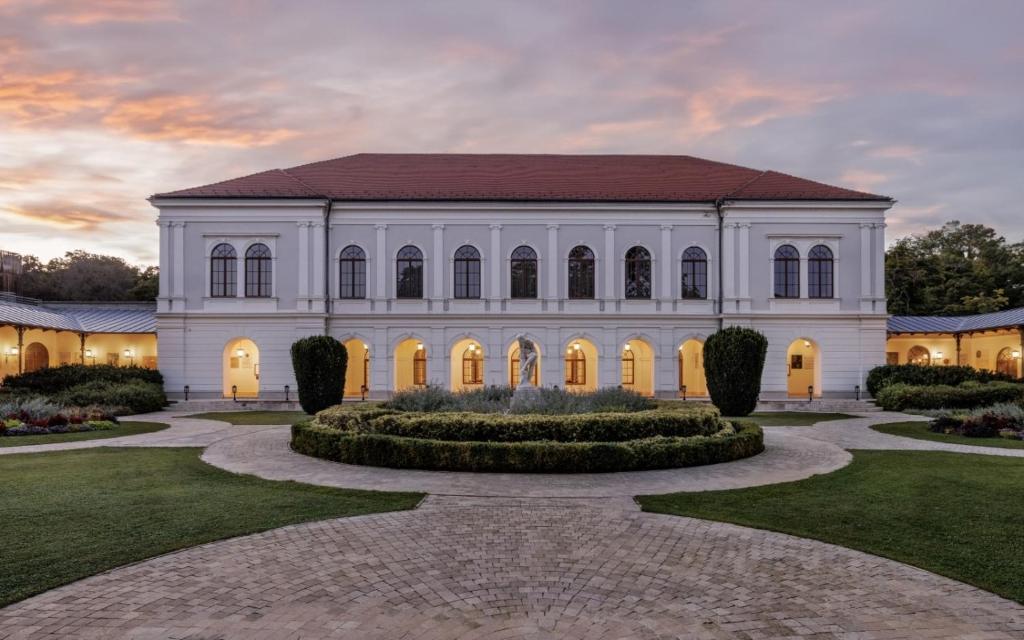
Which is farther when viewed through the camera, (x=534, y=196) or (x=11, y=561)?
(x=534, y=196)

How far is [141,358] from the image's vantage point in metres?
34.3

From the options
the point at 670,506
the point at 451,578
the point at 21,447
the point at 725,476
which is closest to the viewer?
the point at 451,578

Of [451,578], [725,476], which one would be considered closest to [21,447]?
[451,578]

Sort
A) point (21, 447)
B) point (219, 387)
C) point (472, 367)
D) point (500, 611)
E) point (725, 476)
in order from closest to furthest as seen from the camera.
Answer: point (500, 611) < point (725, 476) < point (21, 447) < point (219, 387) < point (472, 367)

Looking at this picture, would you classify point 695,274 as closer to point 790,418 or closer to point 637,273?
point 637,273

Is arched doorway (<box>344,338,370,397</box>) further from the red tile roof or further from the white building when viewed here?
the red tile roof

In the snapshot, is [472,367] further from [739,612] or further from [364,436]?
[739,612]

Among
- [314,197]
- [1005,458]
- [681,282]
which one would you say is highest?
[314,197]

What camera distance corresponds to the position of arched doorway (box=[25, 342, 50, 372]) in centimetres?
3071

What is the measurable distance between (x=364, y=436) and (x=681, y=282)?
22.2 meters

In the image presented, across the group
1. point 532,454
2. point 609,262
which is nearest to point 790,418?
point 609,262

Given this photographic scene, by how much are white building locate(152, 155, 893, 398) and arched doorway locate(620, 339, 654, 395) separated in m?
0.31

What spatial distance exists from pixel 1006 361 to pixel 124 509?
4222 centimetres

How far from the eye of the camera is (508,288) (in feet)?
99.3
